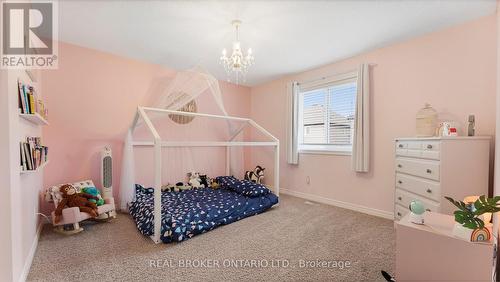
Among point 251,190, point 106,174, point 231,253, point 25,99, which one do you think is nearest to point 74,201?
point 106,174

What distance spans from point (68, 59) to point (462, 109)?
15.3 ft

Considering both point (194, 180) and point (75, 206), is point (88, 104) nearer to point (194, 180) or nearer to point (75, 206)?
point (75, 206)

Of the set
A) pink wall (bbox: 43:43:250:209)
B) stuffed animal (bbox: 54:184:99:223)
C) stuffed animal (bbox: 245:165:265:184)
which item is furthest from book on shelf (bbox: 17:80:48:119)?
stuffed animal (bbox: 245:165:265:184)

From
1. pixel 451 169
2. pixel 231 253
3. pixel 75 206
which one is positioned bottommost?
pixel 231 253

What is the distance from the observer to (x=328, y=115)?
370cm

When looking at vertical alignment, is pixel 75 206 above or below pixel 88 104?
below

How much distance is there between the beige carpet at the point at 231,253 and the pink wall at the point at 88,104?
2.71 ft

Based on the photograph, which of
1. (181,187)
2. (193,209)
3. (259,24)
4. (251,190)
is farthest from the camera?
(181,187)

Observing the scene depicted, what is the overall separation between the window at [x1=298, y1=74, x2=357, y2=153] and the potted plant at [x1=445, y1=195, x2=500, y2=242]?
2.10m

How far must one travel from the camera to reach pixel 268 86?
4.60 metres

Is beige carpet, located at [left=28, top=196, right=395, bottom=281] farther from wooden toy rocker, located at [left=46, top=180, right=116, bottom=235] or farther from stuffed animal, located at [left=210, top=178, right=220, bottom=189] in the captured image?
stuffed animal, located at [left=210, top=178, right=220, bottom=189]

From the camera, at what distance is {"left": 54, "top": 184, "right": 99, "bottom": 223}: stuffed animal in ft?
7.55

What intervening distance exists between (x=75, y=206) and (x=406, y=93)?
A: 408 cm

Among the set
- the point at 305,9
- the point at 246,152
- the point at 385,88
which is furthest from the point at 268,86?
the point at 305,9
